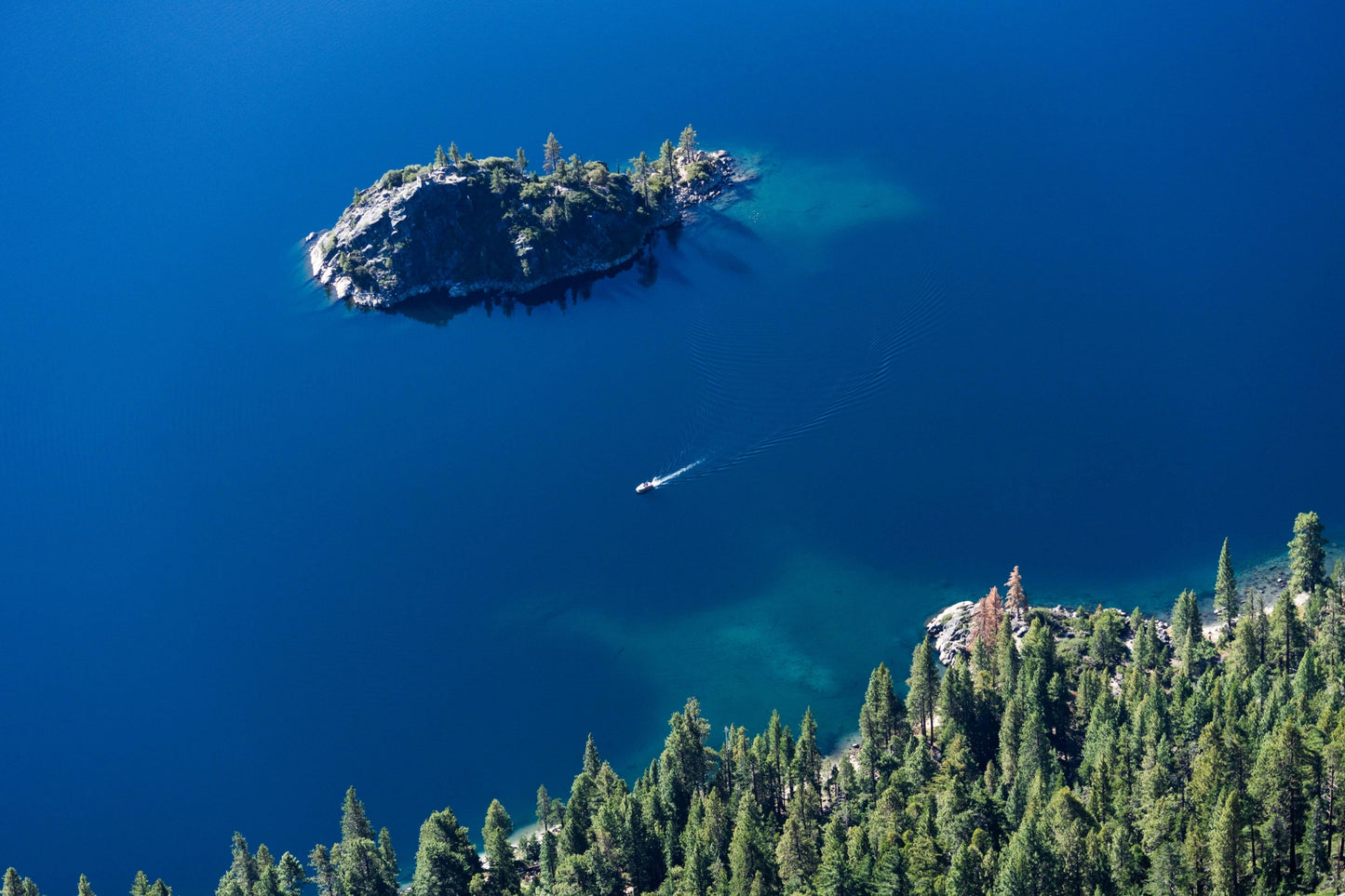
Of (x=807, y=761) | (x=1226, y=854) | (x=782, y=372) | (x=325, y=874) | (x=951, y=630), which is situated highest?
(x=782, y=372)

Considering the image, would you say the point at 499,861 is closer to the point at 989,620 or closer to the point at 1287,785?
the point at 989,620

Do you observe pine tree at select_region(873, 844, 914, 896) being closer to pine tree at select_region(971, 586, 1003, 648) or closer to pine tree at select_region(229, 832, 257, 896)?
pine tree at select_region(971, 586, 1003, 648)

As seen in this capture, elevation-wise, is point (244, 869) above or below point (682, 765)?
below

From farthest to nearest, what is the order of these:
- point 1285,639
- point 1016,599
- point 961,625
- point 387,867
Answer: point 961,625 < point 1016,599 < point 1285,639 < point 387,867

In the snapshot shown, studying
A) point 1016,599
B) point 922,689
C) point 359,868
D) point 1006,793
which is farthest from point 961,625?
A: point 359,868

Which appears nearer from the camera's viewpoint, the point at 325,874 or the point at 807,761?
the point at 325,874

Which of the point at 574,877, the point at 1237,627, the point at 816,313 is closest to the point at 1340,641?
the point at 1237,627

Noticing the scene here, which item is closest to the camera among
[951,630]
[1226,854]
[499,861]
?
[1226,854]
